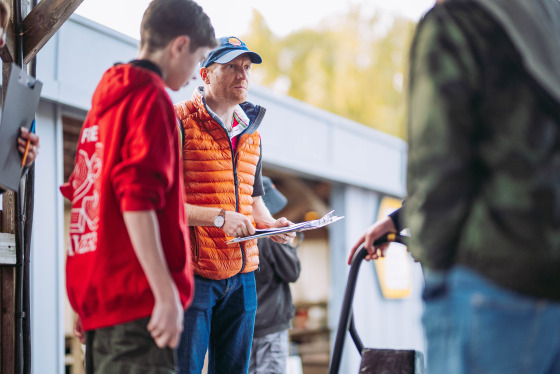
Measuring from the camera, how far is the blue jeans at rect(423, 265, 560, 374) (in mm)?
1107

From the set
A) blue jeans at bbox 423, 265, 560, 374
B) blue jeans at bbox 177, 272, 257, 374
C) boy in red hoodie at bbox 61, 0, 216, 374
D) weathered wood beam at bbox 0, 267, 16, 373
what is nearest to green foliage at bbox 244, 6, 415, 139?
weathered wood beam at bbox 0, 267, 16, 373

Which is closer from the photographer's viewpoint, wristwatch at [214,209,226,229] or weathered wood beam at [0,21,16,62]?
wristwatch at [214,209,226,229]

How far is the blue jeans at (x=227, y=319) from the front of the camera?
2.09 m

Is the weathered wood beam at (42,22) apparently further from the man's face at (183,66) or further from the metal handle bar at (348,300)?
the metal handle bar at (348,300)

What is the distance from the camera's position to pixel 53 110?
3889 millimetres

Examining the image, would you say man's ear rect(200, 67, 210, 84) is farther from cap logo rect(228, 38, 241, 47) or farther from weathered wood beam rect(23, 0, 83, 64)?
weathered wood beam rect(23, 0, 83, 64)

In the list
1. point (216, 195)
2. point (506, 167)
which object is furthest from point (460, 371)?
point (216, 195)

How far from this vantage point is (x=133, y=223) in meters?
1.34

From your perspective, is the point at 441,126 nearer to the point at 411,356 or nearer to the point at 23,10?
the point at 411,356

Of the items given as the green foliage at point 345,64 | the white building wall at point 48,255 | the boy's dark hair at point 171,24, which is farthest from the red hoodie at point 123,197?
the green foliage at point 345,64

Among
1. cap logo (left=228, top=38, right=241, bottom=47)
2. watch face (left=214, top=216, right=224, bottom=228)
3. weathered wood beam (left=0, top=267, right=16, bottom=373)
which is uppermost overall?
cap logo (left=228, top=38, right=241, bottom=47)

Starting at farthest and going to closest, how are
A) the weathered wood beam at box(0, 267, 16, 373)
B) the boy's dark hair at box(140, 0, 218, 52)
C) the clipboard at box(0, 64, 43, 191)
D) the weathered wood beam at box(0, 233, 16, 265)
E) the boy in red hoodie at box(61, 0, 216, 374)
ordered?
1. the weathered wood beam at box(0, 233, 16, 265)
2. the weathered wood beam at box(0, 267, 16, 373)
3. the clipboard at box(0, 64, 43, 191)
4. the boy's dark hair at box(140, 0, 218, 52)
5. the boy in red hoodie at box(61, 0, 216, 374)

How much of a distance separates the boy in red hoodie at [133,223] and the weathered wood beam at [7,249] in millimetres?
1451

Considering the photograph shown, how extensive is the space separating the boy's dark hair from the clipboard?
49 centimetres
